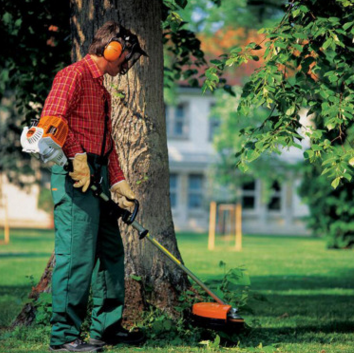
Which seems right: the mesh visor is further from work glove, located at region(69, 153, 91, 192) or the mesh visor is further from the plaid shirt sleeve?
work glove, located at region(69, 153, 91, 192)

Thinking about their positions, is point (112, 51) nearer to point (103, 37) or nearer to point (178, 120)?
point (103, 37)

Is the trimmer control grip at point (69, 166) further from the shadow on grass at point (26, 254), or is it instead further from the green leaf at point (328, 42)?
the shadow on grass at point (26, 254)

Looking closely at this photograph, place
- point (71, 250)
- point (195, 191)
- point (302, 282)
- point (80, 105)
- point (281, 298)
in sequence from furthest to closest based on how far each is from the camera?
point (195, 191)
point (302, 282)
point (281, 298)
point (80, 105)
point (71, 250)

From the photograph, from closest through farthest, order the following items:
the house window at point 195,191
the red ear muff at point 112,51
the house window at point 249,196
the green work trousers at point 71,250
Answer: the green work trousers at point 71,250, the red ear muff at point 112,51, the house window at point 195,191, the house window at point 249,196

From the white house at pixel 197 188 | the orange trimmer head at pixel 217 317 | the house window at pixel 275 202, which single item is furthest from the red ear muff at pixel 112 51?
the house window at pixel 275 202

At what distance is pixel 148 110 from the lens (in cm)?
573

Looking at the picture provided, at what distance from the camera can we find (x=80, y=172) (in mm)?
4324

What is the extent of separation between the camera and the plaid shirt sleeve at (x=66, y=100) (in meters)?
4.32

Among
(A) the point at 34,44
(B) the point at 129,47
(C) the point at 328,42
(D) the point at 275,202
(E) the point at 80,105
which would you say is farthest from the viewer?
(D) the point at 275,202

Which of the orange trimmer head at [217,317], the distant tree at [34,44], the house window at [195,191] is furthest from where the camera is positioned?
the house window at [195,191]

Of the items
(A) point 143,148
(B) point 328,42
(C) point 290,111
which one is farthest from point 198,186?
(B) point 328,42

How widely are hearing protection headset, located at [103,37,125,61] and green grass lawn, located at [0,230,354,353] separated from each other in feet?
6.32

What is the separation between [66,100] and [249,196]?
33.4 m

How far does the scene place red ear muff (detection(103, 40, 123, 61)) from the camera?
4.54 metres
